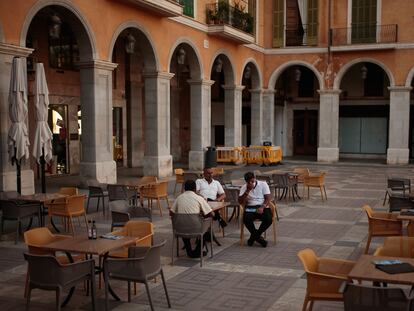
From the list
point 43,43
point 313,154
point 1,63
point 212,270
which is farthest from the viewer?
point 313,154

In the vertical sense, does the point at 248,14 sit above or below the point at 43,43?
above

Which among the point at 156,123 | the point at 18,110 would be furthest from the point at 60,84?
the point at 18,110

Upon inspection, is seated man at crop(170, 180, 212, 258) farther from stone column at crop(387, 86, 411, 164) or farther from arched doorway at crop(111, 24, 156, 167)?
stone column at crop(387, 86, 411, 164)

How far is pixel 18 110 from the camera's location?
1146cm

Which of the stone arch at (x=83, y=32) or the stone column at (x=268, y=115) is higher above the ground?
the stone arch at (x=83, y=32)

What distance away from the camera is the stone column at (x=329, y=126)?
2891 centimetres

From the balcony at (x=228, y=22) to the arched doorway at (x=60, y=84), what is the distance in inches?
240

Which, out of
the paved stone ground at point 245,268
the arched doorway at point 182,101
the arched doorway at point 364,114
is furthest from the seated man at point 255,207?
the arched doorway at point 364,114

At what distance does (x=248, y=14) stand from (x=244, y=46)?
1.88 meters

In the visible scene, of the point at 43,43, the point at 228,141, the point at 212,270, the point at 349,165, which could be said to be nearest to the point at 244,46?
the point at 228,141

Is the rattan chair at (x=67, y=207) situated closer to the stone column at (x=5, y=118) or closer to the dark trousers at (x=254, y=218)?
the stone column at (x=5, y=118)

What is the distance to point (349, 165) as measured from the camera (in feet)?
90.6

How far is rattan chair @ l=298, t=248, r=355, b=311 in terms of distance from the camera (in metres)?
5.23

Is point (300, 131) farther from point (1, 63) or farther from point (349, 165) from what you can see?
point (1, 63)
